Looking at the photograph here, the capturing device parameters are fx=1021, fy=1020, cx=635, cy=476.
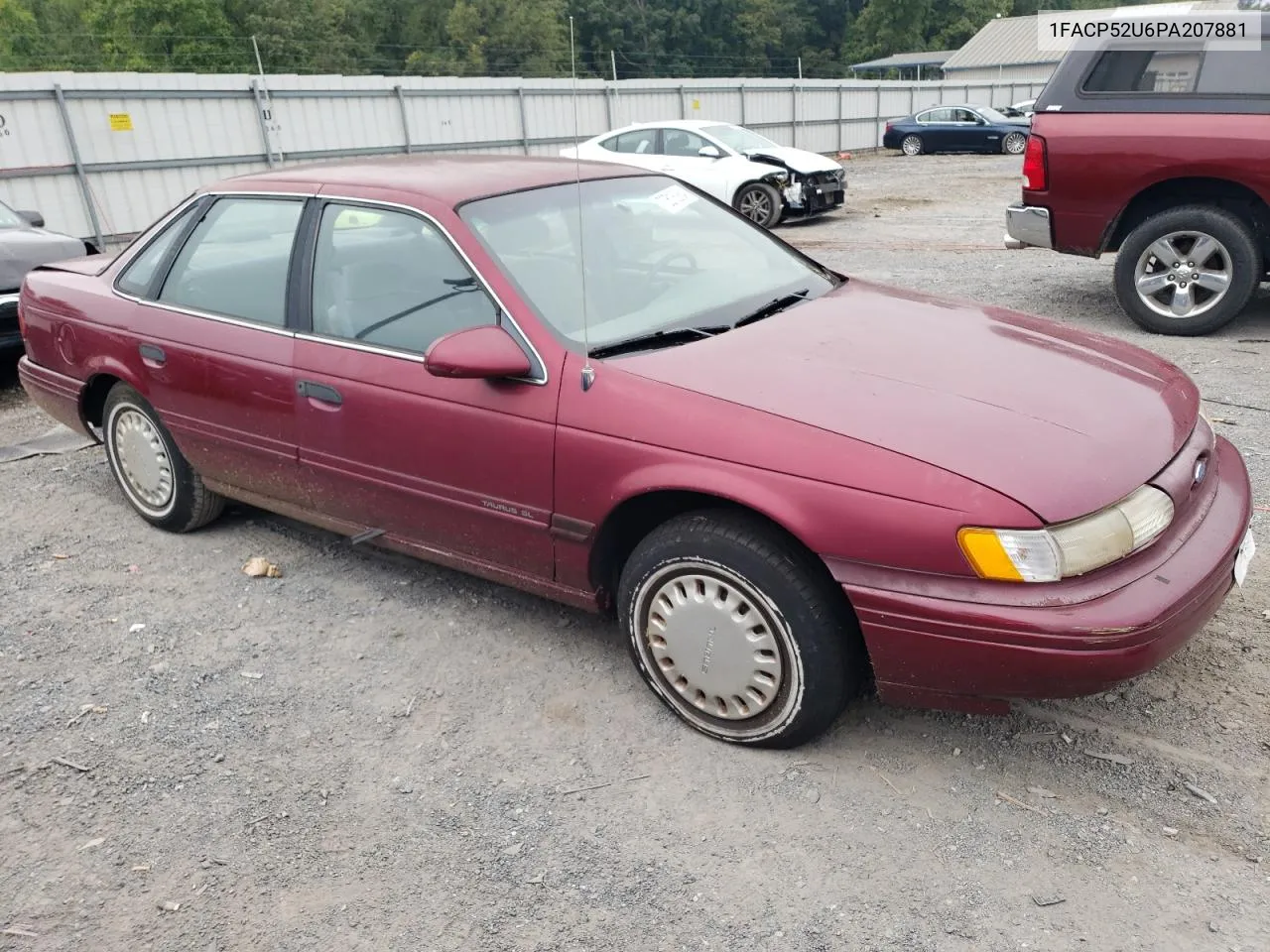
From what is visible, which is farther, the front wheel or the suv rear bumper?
the front wheel

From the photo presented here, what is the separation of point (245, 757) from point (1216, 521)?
2848 millimetres

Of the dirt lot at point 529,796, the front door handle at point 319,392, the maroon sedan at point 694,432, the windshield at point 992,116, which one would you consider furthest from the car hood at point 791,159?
the windshield at point 992,116

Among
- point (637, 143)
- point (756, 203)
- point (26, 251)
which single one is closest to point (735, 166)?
point (756, 203)

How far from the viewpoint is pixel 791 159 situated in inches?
567

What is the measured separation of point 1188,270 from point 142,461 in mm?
6296

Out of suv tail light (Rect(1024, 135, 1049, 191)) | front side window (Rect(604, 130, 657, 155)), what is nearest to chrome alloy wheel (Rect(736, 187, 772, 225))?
front side window (Rect(604, 130, 657, 155))

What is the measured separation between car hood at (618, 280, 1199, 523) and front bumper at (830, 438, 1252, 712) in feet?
0.75

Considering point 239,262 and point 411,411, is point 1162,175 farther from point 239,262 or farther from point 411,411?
point 239,262

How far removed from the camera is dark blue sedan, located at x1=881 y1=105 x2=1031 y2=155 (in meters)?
25.9

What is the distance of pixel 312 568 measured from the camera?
422cm

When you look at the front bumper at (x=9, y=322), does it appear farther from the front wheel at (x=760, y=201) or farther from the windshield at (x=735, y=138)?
the windshield at (x=735, y=138)

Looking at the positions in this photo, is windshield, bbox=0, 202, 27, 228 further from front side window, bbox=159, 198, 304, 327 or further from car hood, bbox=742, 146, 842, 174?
car hood, bbox=742, 146, 842, 174

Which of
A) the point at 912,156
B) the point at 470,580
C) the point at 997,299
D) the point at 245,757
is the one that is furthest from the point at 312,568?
the point at 912,156

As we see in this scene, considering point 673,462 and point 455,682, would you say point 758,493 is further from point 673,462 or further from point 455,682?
point 455,682
